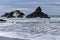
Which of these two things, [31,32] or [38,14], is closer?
[31,32]

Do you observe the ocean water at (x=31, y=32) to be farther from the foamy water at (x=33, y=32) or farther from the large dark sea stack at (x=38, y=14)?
the large dark sea stack at (x=38, y=14)

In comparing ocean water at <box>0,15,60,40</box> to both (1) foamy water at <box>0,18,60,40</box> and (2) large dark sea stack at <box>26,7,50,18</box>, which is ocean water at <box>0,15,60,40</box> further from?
(2) large dark sea stack at <box>26,7,50,18</box>

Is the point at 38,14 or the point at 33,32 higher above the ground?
the point at 38,14

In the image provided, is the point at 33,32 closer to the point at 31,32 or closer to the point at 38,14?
the point at 31,32

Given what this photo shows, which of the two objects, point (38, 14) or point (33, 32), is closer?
point (33, 32)

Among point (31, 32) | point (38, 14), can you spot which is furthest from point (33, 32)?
point (38, 14)

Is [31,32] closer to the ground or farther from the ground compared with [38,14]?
closer to the ground

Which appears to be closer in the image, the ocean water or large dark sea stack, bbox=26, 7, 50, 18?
the ocean water

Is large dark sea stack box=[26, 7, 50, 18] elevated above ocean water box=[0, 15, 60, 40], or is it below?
above

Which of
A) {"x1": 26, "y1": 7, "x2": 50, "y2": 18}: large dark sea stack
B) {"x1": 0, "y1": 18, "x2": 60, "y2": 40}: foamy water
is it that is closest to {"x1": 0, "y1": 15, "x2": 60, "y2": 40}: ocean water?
{"x1": 0, "y1": 18, "x2": 60, "y2": 40}: foamy water

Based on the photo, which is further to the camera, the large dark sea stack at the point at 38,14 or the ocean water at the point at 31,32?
the large dark sea stack at the point at 38,14

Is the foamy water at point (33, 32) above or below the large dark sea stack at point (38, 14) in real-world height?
below

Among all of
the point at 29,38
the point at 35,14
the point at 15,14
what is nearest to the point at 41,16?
the point at 35,14

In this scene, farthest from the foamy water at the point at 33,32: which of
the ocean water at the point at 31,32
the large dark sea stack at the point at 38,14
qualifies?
the large dark sea stack at the point at 38,14
